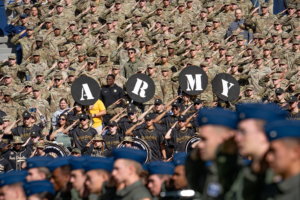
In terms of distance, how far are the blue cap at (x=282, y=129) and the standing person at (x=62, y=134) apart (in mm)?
8362

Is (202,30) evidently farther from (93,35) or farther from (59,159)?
(59,159)

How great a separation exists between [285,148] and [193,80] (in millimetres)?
8996

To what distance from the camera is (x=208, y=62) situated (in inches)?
540

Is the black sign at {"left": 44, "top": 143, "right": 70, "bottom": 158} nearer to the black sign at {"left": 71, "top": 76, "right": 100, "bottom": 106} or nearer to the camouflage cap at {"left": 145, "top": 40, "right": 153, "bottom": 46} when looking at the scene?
the black sign at {"left": 71, "top": 76, "right": 100, "bottom": 106}

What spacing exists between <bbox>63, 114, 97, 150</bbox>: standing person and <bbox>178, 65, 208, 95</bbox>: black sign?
7.15 ft

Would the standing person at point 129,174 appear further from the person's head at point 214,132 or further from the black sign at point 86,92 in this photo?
the black sign at point 86,92

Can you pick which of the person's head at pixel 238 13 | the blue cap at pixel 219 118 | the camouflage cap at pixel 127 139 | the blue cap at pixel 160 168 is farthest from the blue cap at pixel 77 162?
the person's head at pixel 238 13

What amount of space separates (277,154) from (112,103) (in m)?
9.26

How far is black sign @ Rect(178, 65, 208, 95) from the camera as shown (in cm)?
1244

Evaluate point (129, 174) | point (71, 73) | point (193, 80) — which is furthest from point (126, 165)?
point (71, 73)

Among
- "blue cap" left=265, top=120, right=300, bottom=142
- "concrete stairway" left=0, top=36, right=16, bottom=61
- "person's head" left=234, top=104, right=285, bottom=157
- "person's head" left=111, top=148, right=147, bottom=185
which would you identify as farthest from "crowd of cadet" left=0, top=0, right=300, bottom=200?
"blue cap" left=265, top=120, right=300, bottom=142

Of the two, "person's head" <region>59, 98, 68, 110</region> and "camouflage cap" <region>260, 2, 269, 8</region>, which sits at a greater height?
"camouflage cap" <region>260, 2, 269, 8</region>

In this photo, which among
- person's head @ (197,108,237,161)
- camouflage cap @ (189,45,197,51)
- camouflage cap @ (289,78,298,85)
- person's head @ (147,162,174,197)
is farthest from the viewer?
camouflage cap @ (189,45,197,51)

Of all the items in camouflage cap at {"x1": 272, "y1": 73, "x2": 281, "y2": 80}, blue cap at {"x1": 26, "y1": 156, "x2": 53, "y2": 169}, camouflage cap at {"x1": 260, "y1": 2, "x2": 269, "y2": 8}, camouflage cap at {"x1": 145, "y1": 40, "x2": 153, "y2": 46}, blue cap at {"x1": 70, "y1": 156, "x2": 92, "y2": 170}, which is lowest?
camouflage cap at {"x1": 272, "y1": 73, "x2": 281, "y2": 80}
